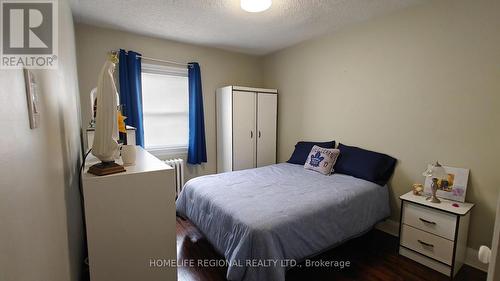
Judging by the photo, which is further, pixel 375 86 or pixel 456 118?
pixel 375 86

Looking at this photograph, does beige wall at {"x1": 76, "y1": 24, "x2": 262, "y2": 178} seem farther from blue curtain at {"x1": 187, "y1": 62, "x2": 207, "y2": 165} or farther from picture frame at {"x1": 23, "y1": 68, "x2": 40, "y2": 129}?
picture frame at {"x1": 23, "y1": 68, "x2": 40, "y2": 129}

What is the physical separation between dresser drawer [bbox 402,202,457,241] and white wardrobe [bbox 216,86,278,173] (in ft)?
6.98

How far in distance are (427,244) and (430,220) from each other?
0.70 feet

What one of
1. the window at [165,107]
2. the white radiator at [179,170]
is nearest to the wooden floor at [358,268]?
the white radiator at [179,170]

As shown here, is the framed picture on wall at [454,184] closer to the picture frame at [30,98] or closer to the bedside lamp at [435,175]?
the bedside lamp at [435,175]

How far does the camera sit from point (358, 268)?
1995 millimetres

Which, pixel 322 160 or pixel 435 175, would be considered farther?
pixel 322 160

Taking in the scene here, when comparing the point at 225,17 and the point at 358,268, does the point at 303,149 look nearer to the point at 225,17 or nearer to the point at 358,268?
the point at 358,268

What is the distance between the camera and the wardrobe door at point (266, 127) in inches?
147

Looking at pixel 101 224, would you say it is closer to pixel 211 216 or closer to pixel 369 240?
pixel 211 216

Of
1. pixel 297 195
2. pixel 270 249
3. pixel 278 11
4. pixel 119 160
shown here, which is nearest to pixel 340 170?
pixel 297 195

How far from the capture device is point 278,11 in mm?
2404

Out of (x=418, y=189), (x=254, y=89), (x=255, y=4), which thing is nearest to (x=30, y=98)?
(x=255, y=4)

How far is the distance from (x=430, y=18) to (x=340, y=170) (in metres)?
1.73
